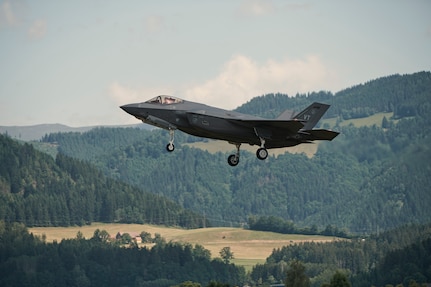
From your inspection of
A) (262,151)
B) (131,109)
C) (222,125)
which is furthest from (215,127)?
(131,109)

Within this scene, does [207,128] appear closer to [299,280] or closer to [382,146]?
[382,146]

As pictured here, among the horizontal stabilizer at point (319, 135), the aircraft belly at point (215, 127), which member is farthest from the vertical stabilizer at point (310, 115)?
the aircraft belly at point (215, 127)

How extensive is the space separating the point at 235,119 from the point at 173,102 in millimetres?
5037

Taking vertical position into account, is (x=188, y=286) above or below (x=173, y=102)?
below

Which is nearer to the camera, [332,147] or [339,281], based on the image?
[332,147]

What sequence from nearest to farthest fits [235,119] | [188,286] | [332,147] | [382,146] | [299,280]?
[235,119], [332,147], [382,146], [299,280], [188,286]

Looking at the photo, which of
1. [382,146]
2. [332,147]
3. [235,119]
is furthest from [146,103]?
[382,146]

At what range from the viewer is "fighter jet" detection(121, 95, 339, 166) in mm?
74875

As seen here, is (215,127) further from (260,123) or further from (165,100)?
(165,100)

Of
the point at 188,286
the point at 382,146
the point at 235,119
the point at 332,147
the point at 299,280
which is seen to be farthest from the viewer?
the point at 188,286

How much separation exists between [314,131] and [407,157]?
95.5 meters

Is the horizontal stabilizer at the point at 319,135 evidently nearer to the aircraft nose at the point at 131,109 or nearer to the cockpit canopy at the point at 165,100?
the cockpit canopy at the point at 165,100

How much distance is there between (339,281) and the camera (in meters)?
159

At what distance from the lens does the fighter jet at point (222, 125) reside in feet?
246
